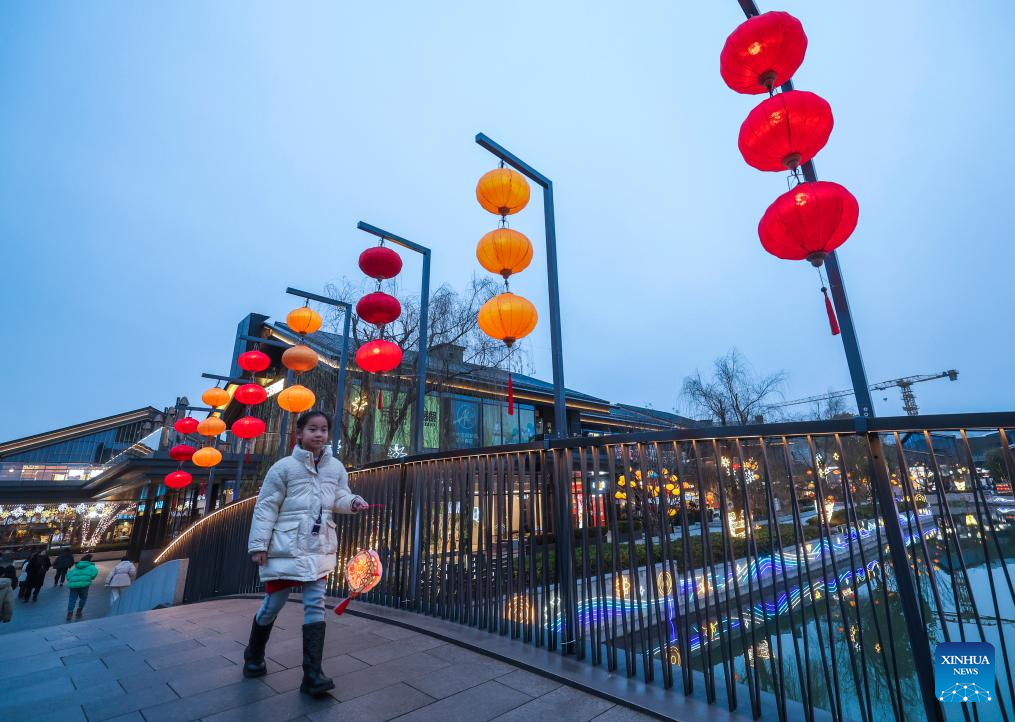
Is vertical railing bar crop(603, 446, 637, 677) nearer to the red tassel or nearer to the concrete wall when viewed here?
the red tassel

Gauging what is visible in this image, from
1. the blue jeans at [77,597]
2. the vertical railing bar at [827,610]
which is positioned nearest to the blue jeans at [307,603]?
the vertical railing bar at [827,610]

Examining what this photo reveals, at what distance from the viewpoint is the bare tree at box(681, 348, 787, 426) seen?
20562 millimetres

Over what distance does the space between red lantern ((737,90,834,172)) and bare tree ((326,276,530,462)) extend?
10244 mm

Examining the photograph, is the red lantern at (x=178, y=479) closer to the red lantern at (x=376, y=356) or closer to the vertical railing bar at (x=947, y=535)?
the red lantern at (x=376, y=356)

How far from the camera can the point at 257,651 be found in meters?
2.89

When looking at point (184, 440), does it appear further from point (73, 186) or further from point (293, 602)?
point (73, 186)

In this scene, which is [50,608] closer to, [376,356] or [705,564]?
[376,356]

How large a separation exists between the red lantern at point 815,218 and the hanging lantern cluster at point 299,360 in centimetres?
705

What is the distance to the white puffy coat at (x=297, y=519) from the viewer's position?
110 inches

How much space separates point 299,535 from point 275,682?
0.87 meters

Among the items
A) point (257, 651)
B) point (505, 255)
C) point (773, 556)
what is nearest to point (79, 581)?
point (257, 651)

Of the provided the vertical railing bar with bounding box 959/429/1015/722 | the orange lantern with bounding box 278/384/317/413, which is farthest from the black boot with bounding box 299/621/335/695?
the orange lantern with bounding box 278/384/317/413

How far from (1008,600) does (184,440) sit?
85.2 ft

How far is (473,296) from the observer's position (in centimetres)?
1477
